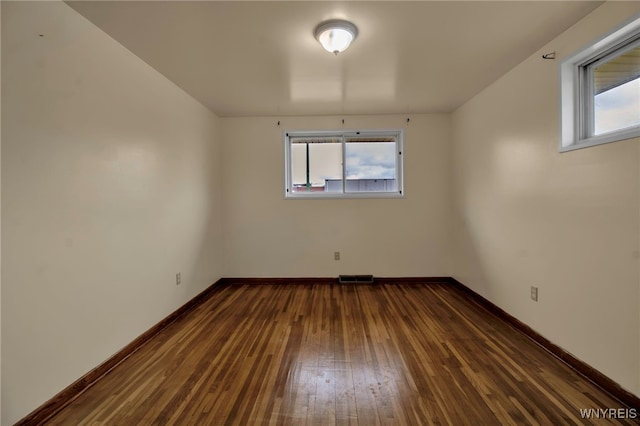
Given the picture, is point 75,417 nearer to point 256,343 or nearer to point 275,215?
point 256,343

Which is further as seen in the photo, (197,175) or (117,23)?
(197,175)

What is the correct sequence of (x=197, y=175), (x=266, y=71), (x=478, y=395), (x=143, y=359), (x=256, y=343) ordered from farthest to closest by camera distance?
(x=197, y=175), (x=266, y=71), (x=256, y=343), (x=143, y=359), (x=478, y=395)

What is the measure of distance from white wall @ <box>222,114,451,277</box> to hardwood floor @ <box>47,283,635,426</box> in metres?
1.11

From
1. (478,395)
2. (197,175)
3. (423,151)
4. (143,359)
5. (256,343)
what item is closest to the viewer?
(478,395)

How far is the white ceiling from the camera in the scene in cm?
165

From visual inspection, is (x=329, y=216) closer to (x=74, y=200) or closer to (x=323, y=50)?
(x=323, y=50)

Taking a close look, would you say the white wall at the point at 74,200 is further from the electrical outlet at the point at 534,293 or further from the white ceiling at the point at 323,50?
the electrical outlet at the point at 534,293

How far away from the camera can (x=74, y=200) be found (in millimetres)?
1621

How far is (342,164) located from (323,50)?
1.91 m

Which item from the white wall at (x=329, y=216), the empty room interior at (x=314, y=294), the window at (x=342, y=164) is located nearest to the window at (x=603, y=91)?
the empty room interior at (x=314, y=294)

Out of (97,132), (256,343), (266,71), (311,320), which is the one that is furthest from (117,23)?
(311,320)

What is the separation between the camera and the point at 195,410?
1.49 meters

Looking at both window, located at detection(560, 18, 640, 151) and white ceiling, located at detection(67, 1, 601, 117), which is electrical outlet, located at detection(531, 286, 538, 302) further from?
white ceiling, located at detection(67, 1, 601, 117)

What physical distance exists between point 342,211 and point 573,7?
2.84 metres
